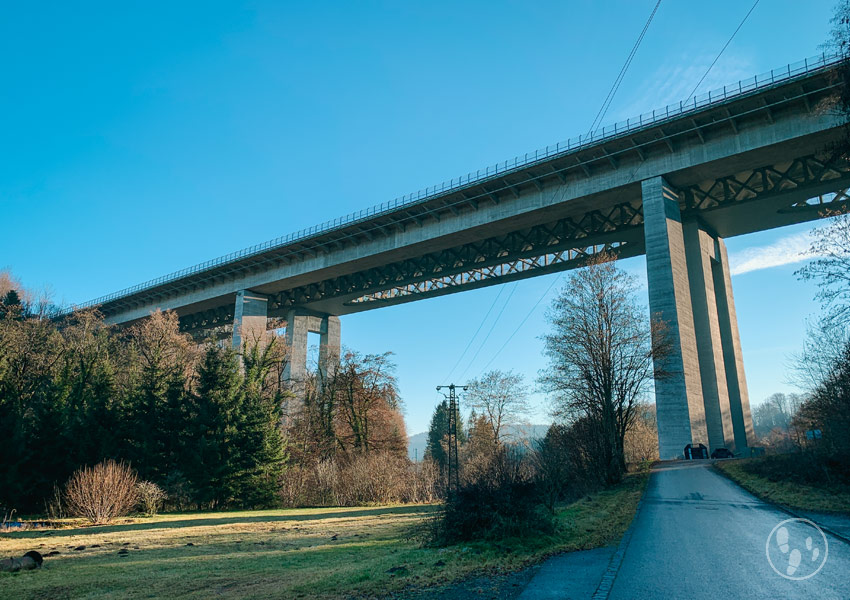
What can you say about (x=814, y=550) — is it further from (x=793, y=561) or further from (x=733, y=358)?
(x=733, y=358)

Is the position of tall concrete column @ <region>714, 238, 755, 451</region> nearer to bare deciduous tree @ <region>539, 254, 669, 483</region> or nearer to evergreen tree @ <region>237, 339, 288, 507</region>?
bare deciduous tree @ <region>539, 254, 669, 483</region>

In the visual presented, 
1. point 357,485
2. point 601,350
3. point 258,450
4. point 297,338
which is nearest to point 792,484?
point 601,350

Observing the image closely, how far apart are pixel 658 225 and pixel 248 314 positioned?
4015 cm

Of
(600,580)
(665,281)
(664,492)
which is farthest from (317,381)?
(600,580)

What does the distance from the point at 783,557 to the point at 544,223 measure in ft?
117

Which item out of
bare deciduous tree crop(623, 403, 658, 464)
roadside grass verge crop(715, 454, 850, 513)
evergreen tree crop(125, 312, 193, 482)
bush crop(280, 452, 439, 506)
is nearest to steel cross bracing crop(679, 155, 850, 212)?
bare deciduous tree crop(623, 403, 658, 464)

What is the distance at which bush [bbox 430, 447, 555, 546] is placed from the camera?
10266 millimetres

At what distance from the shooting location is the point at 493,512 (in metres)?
10.4

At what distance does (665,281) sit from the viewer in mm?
33125

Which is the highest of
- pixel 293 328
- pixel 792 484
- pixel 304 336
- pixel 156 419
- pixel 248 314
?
pixel 248 314

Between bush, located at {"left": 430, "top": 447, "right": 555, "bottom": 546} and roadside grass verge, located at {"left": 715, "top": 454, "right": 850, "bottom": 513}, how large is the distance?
24.7 feet

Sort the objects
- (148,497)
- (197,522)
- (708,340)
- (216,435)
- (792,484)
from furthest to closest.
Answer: (708,340) → (216,435) → (148,497) → (197,522) → (792,484)

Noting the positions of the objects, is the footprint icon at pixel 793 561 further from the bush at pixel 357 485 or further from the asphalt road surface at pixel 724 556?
the bush at pixel 357 485

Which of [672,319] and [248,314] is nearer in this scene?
[672,319]
